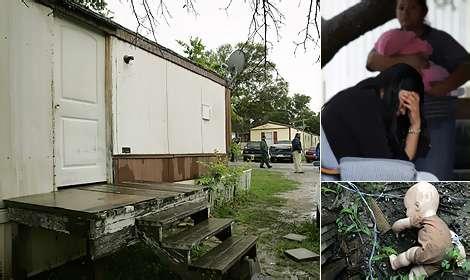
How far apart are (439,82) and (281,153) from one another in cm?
2049

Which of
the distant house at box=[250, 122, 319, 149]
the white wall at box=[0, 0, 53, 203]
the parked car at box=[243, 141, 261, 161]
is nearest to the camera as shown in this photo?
the white wall at box=[0, 0, 53, 203]

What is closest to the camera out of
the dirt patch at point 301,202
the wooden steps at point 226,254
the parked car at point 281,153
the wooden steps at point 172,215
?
the wooden steps at point 226,254

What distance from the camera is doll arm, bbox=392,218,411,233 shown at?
1780 mm

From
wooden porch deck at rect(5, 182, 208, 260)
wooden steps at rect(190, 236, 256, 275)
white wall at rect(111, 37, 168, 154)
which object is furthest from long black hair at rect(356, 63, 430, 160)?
white wall at rect(111, 37, 168, 154)

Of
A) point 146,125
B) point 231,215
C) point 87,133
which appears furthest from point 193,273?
point 231,215

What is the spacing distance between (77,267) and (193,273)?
5.42 feet

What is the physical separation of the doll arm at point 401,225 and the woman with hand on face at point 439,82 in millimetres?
278

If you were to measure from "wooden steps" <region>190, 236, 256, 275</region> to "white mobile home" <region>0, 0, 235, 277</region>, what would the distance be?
0.73 metres

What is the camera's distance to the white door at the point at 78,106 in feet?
12.1

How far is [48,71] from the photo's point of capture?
3.53 meters

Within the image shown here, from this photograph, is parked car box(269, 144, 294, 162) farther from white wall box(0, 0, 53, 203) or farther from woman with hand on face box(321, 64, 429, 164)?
woman with hand on face box(321, 64, 429, 164)

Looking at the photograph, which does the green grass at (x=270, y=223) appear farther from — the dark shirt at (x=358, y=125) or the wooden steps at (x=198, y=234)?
the dark shirt at (x=358, y=125)

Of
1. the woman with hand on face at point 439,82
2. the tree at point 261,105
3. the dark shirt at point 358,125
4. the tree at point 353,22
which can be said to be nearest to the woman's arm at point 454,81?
the woman with hand on face at point 439,82

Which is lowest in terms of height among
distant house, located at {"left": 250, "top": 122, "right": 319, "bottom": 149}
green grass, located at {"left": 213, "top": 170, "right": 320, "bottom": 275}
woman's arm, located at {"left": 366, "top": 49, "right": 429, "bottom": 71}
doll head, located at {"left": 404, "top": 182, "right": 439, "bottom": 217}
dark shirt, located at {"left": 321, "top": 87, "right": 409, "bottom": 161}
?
green grass, located at {"left": 213, "top": 170, "right": 320, "bottom": 275}
